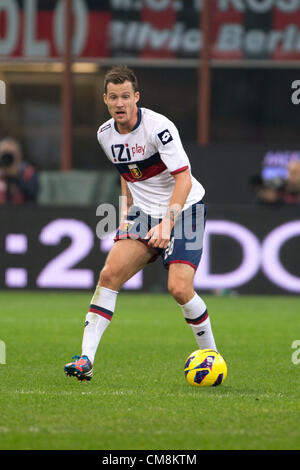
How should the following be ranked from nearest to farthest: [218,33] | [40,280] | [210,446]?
[210,446] → [40,280] → [218,33]

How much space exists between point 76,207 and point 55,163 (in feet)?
15.3

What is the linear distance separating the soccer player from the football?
31cm

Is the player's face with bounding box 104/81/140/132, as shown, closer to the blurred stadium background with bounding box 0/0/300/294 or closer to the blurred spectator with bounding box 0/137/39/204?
the blurred spectator with bounding box 0/137/39/204

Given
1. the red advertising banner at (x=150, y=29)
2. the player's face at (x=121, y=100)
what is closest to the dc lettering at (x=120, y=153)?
the player's face at (x=121, y=100)

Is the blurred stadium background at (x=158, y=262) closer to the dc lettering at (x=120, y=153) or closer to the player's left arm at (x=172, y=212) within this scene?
the player's left arm at (x=172, y=212)

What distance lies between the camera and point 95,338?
22.9 feet

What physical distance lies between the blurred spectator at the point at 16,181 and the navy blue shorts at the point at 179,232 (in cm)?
A: 803

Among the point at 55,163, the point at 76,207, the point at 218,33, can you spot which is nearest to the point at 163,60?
the point at 218,33

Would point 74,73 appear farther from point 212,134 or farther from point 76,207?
point 76,207

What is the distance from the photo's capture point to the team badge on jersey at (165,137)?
7.05 m

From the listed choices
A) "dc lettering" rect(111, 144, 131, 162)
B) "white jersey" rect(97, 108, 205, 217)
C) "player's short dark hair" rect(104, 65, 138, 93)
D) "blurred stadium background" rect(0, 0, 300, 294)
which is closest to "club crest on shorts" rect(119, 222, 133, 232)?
"white jersey" rect(97, 108, 205, 217)

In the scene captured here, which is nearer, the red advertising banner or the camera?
the camera

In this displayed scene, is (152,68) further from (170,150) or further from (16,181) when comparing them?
(170,150)

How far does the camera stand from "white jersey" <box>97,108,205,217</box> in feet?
23.2
